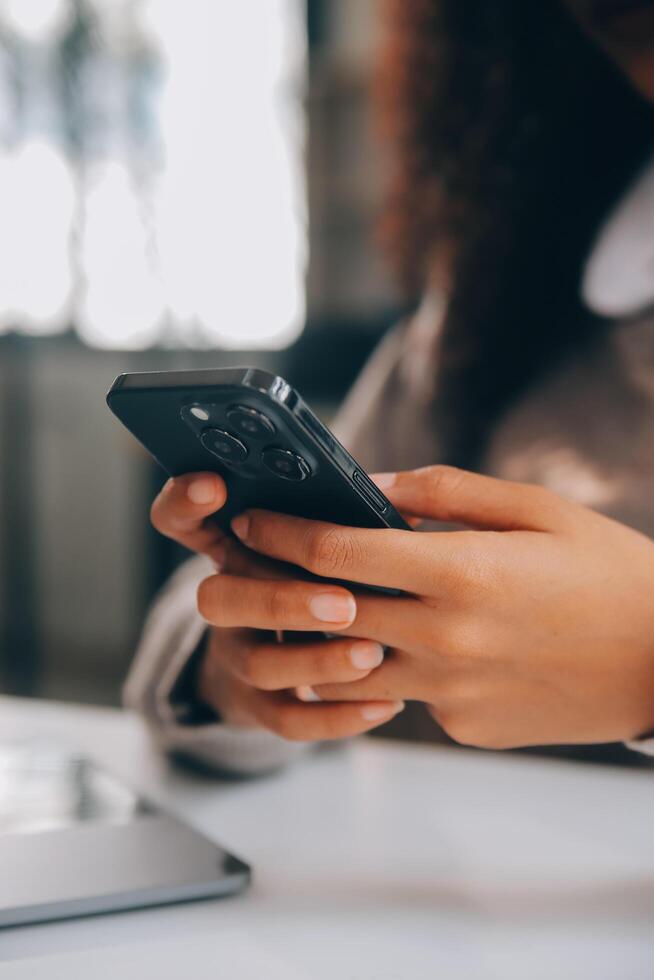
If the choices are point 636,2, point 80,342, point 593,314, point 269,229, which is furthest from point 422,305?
point 80,342

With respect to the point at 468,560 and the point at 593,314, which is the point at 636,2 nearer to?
the point at 593,314

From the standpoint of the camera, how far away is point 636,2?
649 millimetres

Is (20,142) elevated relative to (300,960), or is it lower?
elevated

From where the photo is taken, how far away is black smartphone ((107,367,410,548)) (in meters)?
0.32

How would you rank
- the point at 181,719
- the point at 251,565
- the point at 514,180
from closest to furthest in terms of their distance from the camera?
the point at 251,565
the point at 181,719
the point at 514,180

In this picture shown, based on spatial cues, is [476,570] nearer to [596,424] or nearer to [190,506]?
[190,506]

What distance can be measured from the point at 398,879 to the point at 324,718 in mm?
76

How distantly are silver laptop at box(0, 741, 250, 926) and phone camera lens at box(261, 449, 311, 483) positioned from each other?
0.17 meters

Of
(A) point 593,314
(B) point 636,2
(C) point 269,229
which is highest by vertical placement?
(C) point 269,229

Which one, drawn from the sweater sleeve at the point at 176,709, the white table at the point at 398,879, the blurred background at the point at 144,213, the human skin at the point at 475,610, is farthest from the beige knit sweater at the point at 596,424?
the blurred background at the point at 144,213

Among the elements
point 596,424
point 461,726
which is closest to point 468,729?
point 461,726

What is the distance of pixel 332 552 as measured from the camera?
14.1 inches

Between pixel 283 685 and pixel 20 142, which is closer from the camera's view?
pixel 283 685

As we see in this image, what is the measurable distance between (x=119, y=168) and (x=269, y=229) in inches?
18.7
